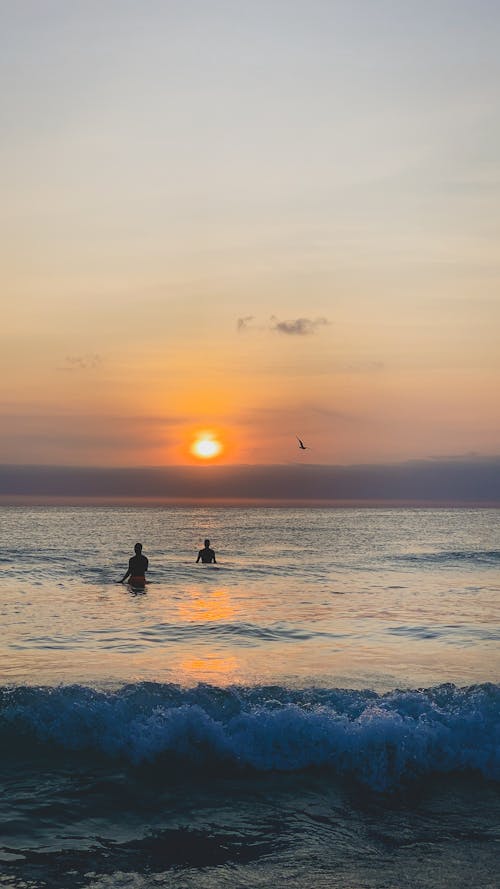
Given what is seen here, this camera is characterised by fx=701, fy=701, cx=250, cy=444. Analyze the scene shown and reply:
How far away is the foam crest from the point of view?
372 inches

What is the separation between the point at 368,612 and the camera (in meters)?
22.7

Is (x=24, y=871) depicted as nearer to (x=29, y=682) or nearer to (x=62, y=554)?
(x=29, y=682)

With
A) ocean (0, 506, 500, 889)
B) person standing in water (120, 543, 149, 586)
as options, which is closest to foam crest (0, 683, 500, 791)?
ocean (0, 506, 500, 889)

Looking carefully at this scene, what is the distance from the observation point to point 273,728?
9.90 metres

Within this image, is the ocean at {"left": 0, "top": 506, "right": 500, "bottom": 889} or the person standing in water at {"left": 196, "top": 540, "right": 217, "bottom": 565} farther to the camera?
the person standing in water at {"left": 196, "top": 540, "right": 217, "bottom": 565}

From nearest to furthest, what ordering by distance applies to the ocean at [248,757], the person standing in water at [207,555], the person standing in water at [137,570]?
the ocean at [248,757]
the person standing in water at [137,570]
the person standing in water at [207,555]

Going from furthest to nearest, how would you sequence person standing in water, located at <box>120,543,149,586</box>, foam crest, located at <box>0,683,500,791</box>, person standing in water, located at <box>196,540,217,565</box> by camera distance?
person standing in water, located at <box>196,540,217,565</box>
person standing in water, located at <box>120,543,149,586</box>
foam crest, located at <box>0,683,500,791</box>

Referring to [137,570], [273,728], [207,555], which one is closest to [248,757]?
[273,728]

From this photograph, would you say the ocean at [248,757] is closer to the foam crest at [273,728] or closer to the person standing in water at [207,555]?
the foam crest at [273,728]

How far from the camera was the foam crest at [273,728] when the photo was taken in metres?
9.46

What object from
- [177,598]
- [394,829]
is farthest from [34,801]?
[177,598]

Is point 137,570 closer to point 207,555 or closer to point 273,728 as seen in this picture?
point 207,555

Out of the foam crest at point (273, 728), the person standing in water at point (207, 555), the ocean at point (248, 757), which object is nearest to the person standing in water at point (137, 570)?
the ocean at point (248, 757)

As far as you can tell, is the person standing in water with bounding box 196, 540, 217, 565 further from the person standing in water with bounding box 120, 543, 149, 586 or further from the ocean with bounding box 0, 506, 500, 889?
the ocean with bounding box 0, 506, 500, 889
